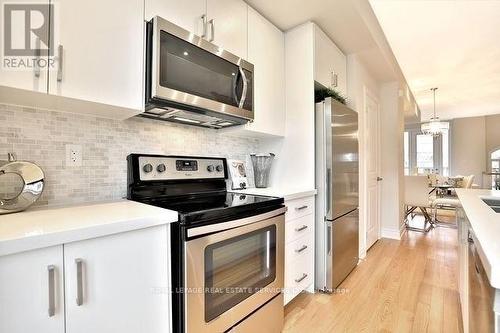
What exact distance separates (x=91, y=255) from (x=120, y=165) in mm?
709

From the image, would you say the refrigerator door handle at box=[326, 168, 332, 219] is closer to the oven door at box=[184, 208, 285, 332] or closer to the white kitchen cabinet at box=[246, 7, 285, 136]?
the white kitchen cabinet at box=[246, 7, 285, 136]

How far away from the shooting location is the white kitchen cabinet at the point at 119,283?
81 cm

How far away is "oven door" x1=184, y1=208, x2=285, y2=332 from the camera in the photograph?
3.51 ft

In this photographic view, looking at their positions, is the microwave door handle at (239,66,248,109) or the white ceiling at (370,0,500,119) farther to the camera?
the white ceiling at (370,0,500,119)

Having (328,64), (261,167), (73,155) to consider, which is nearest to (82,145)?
(73,155)

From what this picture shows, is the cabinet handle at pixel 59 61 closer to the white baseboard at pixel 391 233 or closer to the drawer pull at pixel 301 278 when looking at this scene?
the drawer pull at pixel 301 278

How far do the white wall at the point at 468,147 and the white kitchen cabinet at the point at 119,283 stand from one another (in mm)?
9598

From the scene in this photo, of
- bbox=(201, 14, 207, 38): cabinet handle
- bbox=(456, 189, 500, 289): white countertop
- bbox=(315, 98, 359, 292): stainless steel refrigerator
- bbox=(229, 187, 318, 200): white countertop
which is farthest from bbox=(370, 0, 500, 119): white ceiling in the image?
bbox=(456, 189, 500, 289): white countertop

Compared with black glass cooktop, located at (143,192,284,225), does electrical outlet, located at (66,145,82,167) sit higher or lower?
higher

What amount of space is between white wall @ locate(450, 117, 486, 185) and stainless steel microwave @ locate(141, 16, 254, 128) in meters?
8.82

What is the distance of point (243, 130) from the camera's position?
1.88 m

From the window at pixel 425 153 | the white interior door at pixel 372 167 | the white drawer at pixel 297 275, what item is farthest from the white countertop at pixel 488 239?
the window at pixel 425 153

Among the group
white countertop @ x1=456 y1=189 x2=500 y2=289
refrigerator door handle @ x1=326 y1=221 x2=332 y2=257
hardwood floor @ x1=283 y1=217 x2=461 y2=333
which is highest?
white countertop @ x1=456 y1=189 x2=500 y2=289

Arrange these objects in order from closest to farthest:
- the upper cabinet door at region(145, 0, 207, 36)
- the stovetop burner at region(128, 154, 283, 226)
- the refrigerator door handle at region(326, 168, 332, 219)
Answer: the stovetop burner at region(128, 154, 283, 226)
the upper cabinet door at region(145, 0, 207, 36)
the refrigerator door handle at region(326, 168, 332, 219)
